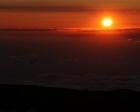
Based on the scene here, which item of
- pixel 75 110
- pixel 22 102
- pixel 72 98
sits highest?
pixel 72 98

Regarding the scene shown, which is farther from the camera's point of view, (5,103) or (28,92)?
(28,92)

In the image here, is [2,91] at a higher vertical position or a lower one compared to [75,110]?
Result: higher

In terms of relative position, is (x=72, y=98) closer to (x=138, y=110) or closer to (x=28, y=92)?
(x=28, y=92)

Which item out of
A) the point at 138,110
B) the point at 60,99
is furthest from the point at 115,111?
the point at 60,99

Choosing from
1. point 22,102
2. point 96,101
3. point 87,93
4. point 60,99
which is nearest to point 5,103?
point 22,102

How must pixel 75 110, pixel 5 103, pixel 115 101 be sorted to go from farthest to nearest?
pixel 115 101 → pixel 5 103 → pixel 75 110

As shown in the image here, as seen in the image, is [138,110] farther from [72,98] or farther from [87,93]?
[87,93]

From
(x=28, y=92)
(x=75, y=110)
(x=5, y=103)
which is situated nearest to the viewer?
(x=75, y=110)
